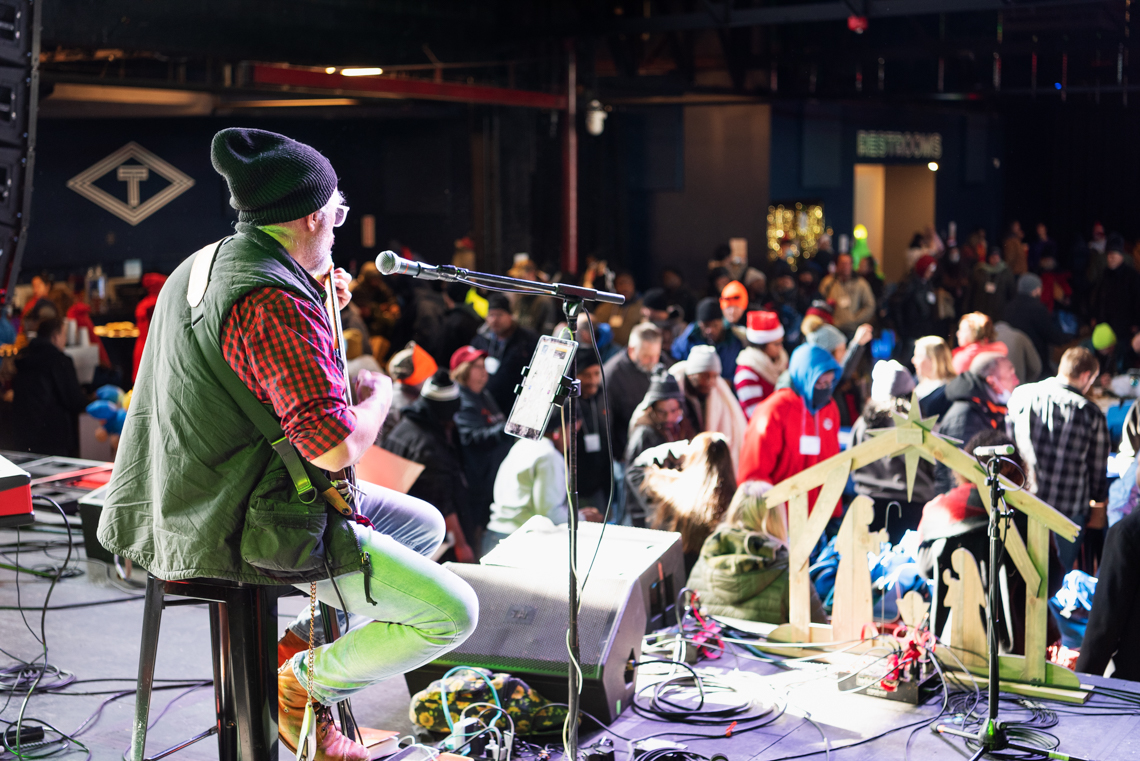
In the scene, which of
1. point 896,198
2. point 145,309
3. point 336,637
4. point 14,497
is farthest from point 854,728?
point 896,198

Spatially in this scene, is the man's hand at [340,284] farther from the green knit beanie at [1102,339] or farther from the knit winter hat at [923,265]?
the knit winter hat at [923,265]

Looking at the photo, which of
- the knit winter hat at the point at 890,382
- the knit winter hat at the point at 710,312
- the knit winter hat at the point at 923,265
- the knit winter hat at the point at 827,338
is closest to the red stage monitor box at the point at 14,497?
the knit winter hat at the point at 890,382

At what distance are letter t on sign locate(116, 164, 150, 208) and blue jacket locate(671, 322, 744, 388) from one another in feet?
15.9

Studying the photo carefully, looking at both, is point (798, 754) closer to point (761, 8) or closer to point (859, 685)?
point (859, 685)

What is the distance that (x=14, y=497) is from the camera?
2.91 metres

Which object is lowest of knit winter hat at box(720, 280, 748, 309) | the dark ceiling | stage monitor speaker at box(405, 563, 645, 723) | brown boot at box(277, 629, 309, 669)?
stage monitor speaker at box(405, 563, 645, 723)

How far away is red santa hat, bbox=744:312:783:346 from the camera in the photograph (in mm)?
6203

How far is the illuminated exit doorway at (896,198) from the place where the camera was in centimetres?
1602

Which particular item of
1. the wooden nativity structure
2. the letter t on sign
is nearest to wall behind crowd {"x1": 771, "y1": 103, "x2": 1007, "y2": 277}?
the letter t on sign

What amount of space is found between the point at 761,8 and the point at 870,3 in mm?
1035

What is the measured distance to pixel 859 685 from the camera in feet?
11.4

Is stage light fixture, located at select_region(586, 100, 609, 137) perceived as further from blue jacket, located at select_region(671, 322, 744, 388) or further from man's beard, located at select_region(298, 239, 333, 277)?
man's beard, located at select_region(298, 239, 333, 277)

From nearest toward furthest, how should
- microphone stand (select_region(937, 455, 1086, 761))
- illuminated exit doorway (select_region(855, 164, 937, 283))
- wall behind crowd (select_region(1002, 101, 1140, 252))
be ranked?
microphone stand (select_region(937, 455, 1086, 761)) < wall behind crowd (select_region(1002, 101, 1140, 252)) < illuminated exit doorway (select_region(855, 164, 937, 283))

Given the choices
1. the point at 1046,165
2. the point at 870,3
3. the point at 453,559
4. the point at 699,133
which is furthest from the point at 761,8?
the point at 453,559
